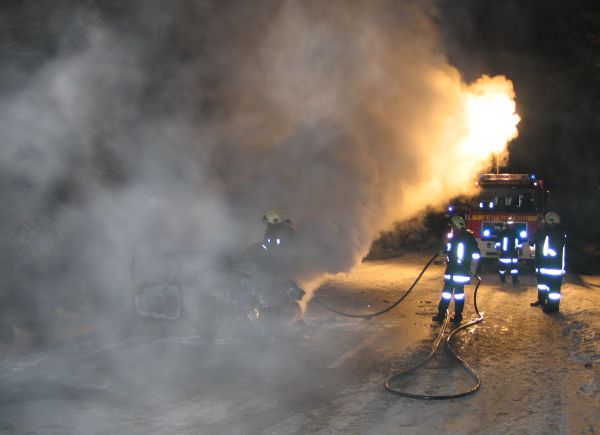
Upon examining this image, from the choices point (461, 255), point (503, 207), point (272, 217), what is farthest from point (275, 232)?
point (503, 207)

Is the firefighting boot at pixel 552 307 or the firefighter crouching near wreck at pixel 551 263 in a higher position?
the firefighter crouching near wreck at pixel 551 263

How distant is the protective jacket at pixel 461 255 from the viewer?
9.01 m

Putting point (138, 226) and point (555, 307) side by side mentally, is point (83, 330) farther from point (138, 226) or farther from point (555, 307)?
point (555, 307)

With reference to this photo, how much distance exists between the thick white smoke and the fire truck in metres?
6.50

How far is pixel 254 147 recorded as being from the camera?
28.8 ft

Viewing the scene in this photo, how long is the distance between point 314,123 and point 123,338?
164 inches

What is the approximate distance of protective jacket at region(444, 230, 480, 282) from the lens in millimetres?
9008

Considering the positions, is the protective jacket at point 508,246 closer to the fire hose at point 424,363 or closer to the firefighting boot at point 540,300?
the firefighting boot at point 540,300

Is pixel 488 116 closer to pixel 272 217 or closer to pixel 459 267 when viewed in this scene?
pixel 459 267

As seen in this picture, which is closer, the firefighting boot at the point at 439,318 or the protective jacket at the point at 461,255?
the firefighting boot at the point at 439,318

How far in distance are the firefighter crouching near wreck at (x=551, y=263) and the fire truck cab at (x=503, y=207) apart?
5660 mm

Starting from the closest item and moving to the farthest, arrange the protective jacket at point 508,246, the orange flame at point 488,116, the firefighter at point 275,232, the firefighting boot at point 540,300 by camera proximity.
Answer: the firefighter at point 275,232 < the firefighting boot at point 540,300 < the orange flame at point 488,116 < the protective jacket at point 508,246

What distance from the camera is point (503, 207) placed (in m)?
15.9

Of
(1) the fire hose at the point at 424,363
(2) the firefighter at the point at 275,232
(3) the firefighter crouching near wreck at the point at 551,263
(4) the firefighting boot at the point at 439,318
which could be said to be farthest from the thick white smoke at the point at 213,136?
(3) the firefighter crouching near wreck at the point at 551,263
